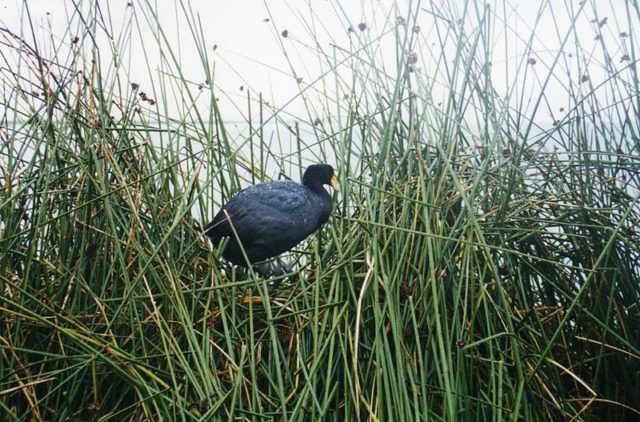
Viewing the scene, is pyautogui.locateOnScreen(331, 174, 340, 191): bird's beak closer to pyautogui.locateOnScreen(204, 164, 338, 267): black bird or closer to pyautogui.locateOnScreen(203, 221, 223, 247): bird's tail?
pyautogui.locateOnScreen(204, 164, 338, 267): black bird

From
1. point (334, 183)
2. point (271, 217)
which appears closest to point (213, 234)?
point (271, 217)

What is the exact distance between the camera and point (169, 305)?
7.44 ft

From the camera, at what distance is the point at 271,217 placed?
8.54 feet

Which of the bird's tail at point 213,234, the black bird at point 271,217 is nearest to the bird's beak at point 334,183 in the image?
the black bird at point 271,217

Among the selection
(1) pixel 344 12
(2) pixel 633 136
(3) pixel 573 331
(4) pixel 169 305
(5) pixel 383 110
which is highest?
(1) pixel 344 12

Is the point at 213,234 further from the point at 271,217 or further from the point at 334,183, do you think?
the point at 334,183

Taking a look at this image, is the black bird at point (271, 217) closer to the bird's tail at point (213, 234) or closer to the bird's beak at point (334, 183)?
the bird's tail at point (213, 234)

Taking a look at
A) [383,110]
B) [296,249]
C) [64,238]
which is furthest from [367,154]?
[64,238]

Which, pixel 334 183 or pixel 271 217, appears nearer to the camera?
pixel 271 217

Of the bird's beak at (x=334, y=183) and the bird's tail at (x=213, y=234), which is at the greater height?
the bird's beak at (x=334, y=183)

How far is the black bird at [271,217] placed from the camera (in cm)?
262

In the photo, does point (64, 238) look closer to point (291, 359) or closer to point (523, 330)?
point (291, 359)

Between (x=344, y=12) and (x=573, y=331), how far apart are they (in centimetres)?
133

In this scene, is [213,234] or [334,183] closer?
[213,234]
